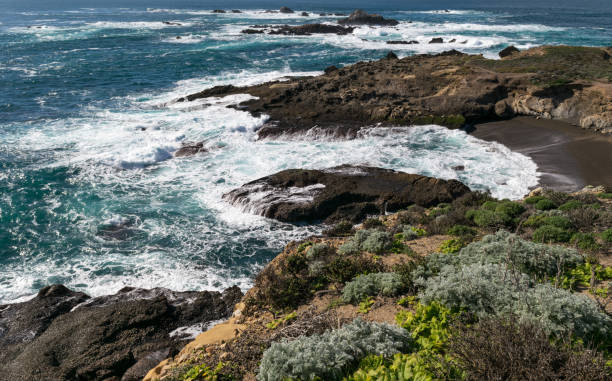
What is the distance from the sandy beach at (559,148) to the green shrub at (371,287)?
1303 centimetres

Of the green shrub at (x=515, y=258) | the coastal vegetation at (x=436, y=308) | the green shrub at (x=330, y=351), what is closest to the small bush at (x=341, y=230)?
the coastal vegetation at (x=436, y=308)

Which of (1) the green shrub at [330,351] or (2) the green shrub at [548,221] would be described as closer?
(1) the green shrub at [330,351]

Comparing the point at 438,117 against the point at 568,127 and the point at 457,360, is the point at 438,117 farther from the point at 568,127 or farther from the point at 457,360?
the point at 457,360

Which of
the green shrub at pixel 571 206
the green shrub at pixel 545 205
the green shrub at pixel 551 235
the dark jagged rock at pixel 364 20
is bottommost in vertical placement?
the green shrub at pixel 545 205

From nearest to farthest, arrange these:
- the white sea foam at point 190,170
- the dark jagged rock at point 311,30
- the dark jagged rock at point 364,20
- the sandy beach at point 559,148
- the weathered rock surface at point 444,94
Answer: the white sea foam at point 190,170
the sandy beach at point 559,148
the weathered rock surface at point 444,94
the dark jagged rock at point 311,30
the dark jagged rock at point 364,20

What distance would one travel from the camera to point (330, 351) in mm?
4527

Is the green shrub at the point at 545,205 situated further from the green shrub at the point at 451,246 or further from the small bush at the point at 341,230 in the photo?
the small bush at the point at 341,230

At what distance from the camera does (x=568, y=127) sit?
21.2 metres

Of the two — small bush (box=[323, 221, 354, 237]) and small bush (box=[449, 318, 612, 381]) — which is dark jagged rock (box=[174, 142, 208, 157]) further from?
small bush (box=[449, 318, 612, 381])

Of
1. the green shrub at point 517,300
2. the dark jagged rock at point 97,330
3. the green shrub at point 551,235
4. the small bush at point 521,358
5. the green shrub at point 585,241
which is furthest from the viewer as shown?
the green shrub at point 551,235

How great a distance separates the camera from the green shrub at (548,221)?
9.05 m

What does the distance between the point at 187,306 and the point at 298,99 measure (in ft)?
64.6

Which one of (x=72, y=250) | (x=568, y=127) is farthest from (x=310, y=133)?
(x=568, y=127)

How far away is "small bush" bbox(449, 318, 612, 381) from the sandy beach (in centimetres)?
1466
